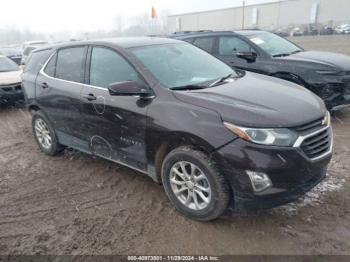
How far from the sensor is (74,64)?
185 inches

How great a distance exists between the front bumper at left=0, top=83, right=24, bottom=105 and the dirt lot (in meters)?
4.66

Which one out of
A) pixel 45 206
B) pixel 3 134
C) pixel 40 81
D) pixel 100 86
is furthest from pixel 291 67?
pixel 3 134

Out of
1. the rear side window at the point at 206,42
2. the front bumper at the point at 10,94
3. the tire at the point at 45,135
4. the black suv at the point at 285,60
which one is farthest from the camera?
the front bumper at the point at 10,94

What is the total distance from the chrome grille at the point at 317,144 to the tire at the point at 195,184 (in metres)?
0.78

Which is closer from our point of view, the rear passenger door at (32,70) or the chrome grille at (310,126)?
the chrome grille at (310,126)

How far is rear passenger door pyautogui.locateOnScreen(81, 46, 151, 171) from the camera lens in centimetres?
378

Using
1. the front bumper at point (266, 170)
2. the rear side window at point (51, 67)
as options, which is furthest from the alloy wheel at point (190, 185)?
the rear side window at point (51, 67)

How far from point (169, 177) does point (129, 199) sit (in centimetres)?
73

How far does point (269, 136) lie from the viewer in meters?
3.00

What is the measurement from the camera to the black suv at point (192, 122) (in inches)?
119

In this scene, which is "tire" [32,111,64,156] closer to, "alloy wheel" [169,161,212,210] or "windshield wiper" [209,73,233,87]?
"alloy wheel" [169,161,212,210]

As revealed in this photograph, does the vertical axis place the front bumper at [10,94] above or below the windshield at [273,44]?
below

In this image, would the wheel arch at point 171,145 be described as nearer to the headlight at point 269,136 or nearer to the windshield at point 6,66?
the headlight at point 269,136

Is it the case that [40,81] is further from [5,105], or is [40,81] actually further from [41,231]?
[5,105]
